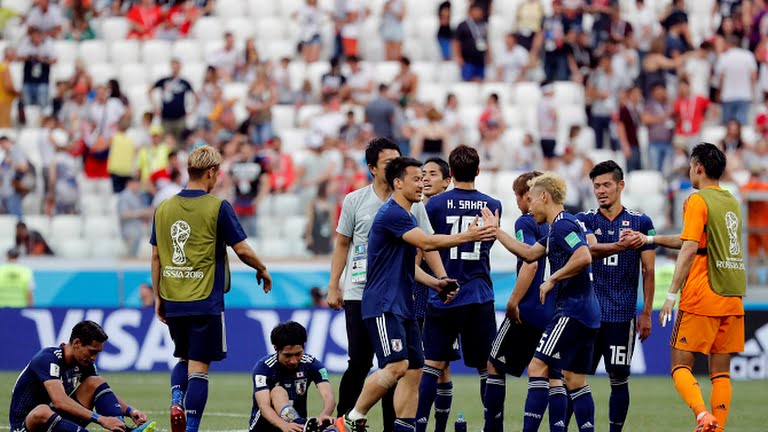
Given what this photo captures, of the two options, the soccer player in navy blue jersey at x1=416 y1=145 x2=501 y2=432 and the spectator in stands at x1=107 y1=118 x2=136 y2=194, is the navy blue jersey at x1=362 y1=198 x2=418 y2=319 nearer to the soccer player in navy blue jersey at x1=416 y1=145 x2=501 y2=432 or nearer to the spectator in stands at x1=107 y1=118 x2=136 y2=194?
the soccer player in navy blue jersey at x1=416 y1=145 x2=501 y2=432

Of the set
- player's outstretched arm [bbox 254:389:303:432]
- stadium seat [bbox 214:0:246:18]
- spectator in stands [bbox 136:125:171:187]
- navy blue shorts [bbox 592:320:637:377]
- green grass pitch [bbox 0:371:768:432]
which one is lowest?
green grass pitch [bbox 0:371:768:432]

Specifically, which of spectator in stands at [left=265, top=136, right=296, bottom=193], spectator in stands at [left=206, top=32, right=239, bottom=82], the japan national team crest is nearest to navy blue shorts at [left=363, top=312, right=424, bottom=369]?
the japan national team crest

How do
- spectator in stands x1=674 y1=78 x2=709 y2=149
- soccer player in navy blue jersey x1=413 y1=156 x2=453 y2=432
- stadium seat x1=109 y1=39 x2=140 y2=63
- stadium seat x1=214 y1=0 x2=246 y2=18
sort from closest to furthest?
soccer player in navy blue jersey x1=413 y1=156 x2=453 y2=432
spectator in stands x1=674 y1=78 x2=709 y2=149
stadium seat x1=109 y1=39 x2=140 y2=63
stadium seat x1=214 y1=0 x2=246 y2=18

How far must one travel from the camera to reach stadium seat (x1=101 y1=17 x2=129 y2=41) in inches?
1152

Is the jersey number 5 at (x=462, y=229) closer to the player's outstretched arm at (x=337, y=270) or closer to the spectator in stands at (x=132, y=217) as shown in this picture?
the player's outstretched arm at (x=337, y=270)

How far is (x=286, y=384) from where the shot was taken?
453 inches

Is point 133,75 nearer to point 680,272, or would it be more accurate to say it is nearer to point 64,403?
point 64,403

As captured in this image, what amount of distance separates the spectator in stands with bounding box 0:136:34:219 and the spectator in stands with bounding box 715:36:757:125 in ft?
39.3

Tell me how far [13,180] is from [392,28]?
25.4 ft

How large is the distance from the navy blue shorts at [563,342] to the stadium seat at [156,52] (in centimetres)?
1861

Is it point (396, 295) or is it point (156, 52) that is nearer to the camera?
point (396, 295)

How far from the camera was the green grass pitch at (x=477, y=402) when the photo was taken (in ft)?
45.7

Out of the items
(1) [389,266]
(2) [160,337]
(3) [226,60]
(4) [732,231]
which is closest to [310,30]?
(3) [226,60]

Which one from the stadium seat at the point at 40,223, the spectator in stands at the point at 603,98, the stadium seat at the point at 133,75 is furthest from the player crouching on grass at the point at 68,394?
the stadium seat at the point at 133,75
